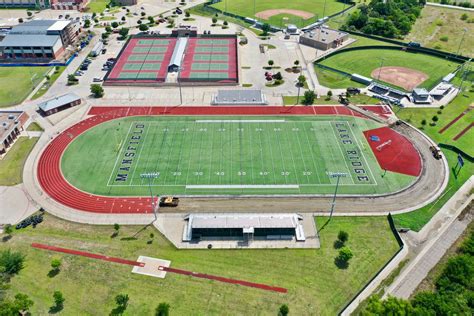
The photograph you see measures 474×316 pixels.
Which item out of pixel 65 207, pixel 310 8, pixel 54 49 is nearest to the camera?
pixel 65 207

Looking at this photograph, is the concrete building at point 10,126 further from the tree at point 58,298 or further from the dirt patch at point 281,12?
the dirt patch at point 281,12

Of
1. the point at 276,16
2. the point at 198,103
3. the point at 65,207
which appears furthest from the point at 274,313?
the point at 276,16

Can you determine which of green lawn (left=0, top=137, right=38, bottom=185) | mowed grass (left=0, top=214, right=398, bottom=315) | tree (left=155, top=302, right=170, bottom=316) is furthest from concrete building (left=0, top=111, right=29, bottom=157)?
tree (left=155, top=302, right=170, bottom=316)

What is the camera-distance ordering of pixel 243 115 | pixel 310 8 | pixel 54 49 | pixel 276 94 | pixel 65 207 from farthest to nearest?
pixel 310 8, pixel 54 49, pixel 276 94, pixel 243 115, pixel 65 207

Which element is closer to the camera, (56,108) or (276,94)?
Result: (56,108)

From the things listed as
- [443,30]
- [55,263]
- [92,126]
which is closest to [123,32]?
[92,126]

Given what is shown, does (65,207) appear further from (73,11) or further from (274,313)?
(73,11)
